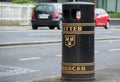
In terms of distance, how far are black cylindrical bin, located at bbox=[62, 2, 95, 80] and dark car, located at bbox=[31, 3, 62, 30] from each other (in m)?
19.8

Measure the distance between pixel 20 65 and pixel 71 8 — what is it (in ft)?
12.5

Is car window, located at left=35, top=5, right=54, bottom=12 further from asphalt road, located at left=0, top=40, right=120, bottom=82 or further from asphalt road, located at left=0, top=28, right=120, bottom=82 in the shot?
asphalt road, located at left=0, top=40, right=120, bottom=82

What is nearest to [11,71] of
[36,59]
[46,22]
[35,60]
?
[35,60]

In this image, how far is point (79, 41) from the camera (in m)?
9.02

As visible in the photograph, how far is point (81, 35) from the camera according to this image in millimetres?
9023

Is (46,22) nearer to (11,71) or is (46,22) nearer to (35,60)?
(35,60)

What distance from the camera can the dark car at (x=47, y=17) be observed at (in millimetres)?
29078

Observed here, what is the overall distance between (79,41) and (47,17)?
66.3 feet

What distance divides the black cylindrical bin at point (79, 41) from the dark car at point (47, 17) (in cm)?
1979

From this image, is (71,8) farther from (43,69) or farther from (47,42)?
(47,42)

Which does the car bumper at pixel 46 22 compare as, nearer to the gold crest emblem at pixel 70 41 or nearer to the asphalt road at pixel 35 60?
the asphalt road at pixel 35 60

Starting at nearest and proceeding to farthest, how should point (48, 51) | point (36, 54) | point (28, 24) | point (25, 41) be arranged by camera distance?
1. point (36, 54)
2. point (48, 51)
3. point (25, 41)
4. point (28, 24)

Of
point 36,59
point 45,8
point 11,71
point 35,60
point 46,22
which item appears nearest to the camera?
point 11,71

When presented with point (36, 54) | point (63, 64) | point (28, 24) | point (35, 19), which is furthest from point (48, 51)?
point (28, 24)
